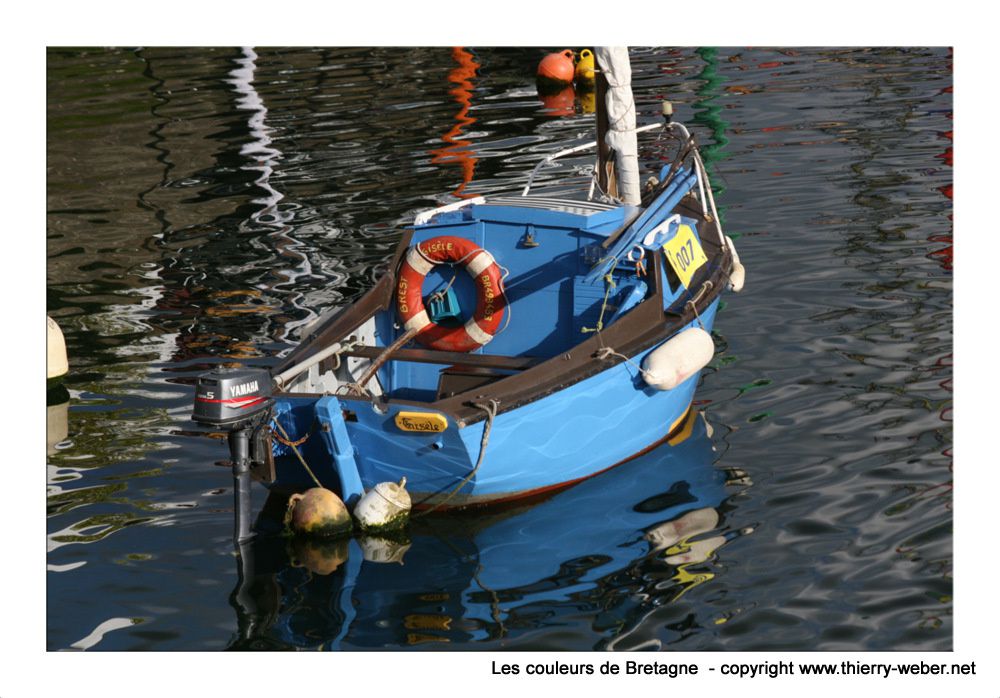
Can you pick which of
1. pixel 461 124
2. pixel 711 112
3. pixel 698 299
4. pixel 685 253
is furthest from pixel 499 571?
pixel 461 124

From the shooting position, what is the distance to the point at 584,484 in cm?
999

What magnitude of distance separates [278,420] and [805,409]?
4.25m

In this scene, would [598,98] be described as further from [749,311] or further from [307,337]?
[307,337]

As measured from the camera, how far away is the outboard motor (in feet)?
27.8

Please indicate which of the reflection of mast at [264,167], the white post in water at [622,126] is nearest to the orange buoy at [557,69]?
the reflection of mast at [264,167]

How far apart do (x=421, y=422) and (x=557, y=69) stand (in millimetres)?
16472

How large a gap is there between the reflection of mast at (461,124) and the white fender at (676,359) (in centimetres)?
793

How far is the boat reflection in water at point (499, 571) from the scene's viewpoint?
26.8ft

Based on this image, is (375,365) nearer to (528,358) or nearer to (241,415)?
(528,358)

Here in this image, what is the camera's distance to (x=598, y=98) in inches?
484

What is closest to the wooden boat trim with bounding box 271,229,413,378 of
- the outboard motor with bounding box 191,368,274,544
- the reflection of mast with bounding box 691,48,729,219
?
the outboard motor with bounding box 191,368,274,544

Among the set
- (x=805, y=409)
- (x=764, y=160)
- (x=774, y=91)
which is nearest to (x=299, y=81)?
(x=774, y=91)

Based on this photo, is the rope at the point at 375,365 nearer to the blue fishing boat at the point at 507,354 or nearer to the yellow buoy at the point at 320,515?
the blue fishing boat at the point at 507,354

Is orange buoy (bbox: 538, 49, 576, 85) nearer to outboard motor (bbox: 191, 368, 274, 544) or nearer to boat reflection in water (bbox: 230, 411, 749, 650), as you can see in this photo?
boat reflection in water (bbox: 230, 411, 749, 650)
